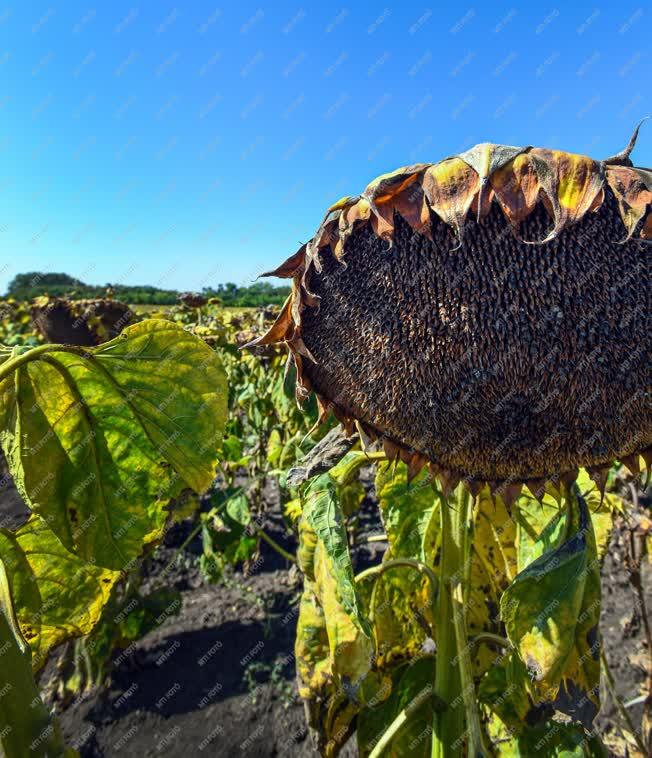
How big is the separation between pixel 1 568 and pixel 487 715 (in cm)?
142

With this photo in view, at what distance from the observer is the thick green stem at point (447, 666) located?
1319mm

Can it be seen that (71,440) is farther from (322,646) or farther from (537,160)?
(537,160)

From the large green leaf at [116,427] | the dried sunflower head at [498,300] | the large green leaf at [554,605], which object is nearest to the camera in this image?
the dried sunflower head at [498,300]

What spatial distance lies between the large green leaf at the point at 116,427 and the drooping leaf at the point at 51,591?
0.51 feet

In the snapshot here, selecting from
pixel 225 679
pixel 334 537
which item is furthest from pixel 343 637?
pixel 225 679

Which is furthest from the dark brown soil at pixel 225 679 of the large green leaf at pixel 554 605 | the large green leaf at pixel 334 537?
the large green leaf at pixel 334 537

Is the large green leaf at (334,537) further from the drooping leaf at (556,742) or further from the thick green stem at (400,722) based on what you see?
the drooping leaf at (556,742)

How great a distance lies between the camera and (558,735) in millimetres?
1348

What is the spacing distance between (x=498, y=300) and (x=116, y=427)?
2.67 feet

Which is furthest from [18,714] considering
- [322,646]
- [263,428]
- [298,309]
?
[263,428]

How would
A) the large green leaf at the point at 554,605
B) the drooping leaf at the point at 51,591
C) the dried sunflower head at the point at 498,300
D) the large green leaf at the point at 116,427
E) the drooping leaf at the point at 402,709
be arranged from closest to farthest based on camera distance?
the dried sunflower head at the point at 498,300 → the large green leaf at the point at 554,605 → the large green leaf at the point at 116,427 → the drooping leaf at the point at 51,591 → the drooping leaf at the point at 402,709

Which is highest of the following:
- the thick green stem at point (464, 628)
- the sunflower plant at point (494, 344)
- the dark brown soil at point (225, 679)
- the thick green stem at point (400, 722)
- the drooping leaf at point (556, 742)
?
the sunflower plant at point (494, 344)

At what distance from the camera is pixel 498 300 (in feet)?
2.75

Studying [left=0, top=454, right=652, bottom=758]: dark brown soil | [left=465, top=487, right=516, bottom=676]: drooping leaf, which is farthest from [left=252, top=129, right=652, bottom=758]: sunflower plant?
[left=0, top=454, right=652, bottom=758]: dark brown soil
